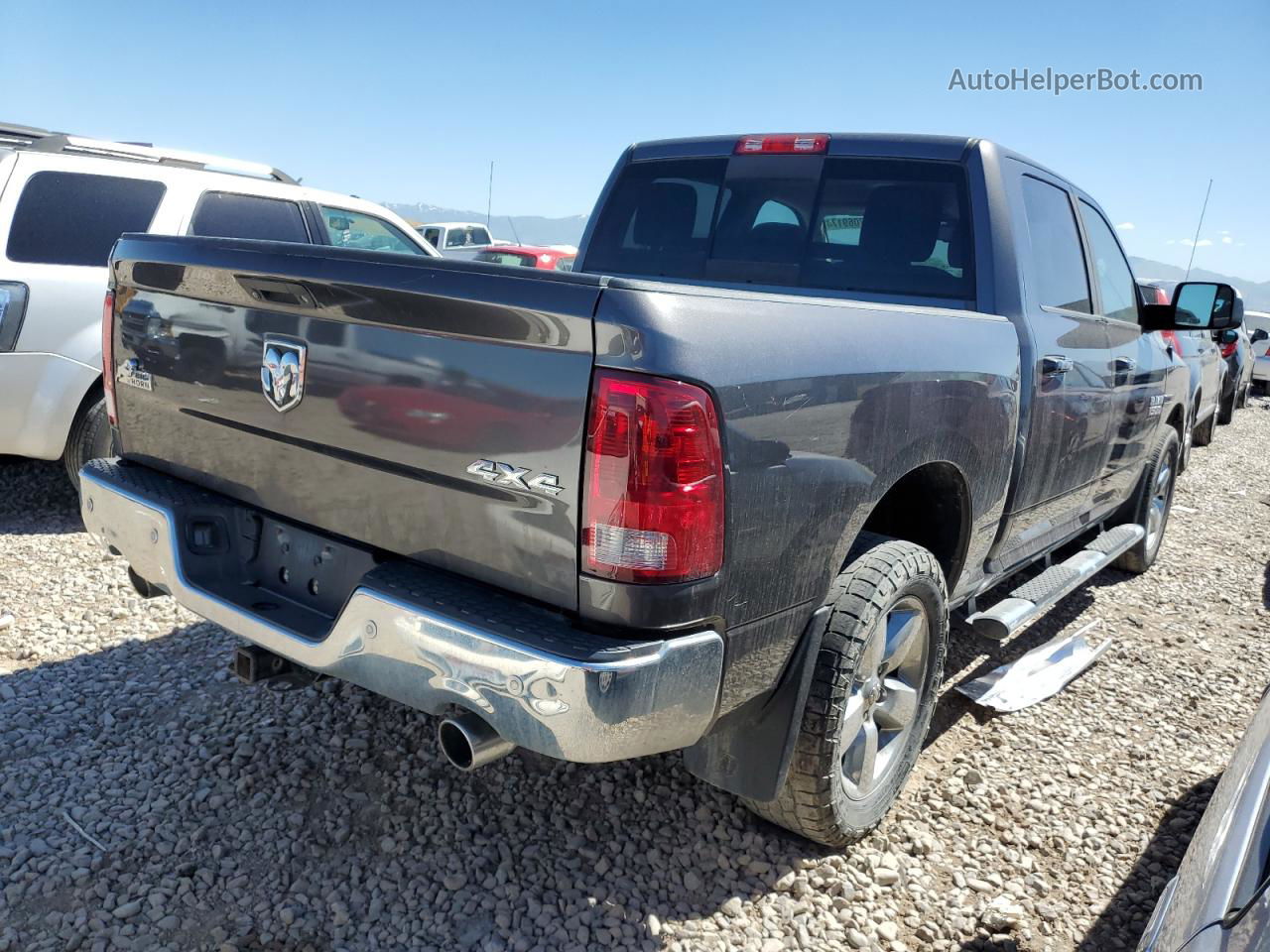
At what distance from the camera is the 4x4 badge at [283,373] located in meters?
2.20

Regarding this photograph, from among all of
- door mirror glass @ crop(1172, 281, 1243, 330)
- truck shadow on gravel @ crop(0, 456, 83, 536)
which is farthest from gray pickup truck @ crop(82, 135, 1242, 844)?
truck shadow on gravel @ crop(0, 456, 83, 536)

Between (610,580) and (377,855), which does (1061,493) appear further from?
(377,855)

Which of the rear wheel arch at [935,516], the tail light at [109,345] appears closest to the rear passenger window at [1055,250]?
the rear wheel arch at [935,516]

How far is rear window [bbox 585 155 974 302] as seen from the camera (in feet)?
10.4

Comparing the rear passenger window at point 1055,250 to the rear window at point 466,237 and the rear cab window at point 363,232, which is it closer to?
the rear cab window at point 363,232

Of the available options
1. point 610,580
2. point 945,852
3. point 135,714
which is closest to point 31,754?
point 135,714

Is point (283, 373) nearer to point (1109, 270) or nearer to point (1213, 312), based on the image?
point (1109, 270)

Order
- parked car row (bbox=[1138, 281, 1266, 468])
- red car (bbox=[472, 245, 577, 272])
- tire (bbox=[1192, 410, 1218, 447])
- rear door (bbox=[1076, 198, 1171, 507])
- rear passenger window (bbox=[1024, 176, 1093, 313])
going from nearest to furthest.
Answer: rear passenger window (bbox=[1024, 176, 1093, 313]), rear door (bbox=[1076, 198, 1171, 507]), parked car row (bbox=[1138, 281, 1266, 468]), tire (bbox=[1192, 410, 1218, 447]), red car (bbox=[472, 245, 577, 272])

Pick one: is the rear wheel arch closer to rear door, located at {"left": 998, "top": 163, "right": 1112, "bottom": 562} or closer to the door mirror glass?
rear door, located at {"left": 998, "top": 163, "right": 1112, "bottom": 562}

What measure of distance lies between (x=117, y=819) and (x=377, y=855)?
→ 739 mm

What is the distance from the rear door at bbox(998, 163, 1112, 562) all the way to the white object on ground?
0.52m

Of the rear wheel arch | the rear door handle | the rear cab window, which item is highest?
the rear cab window

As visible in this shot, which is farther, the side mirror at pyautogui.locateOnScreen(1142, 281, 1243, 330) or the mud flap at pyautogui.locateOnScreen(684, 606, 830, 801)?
the side mirror at pyautogui.locateOnScreen(1142, 281, 1243, 330)

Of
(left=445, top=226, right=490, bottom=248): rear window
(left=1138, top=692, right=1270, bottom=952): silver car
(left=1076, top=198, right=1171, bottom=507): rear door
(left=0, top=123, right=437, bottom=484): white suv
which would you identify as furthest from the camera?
(left=445, top=226, right=490, bottom=248): rear window
